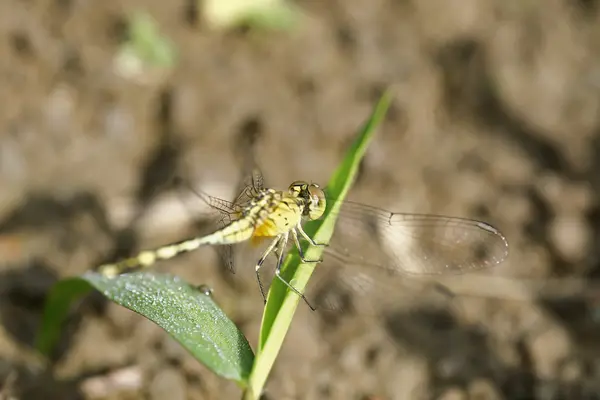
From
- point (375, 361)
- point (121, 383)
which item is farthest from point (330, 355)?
point (121, 383)

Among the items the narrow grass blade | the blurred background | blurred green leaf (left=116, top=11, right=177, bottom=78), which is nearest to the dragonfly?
the narrow grass blade

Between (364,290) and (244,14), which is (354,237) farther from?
(244,14)

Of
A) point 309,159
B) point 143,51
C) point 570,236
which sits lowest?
point 570,236

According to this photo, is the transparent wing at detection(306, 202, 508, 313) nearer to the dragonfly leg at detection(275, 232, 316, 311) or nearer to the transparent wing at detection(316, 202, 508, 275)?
the transparent wing at detection(316, 202, 508, 275)

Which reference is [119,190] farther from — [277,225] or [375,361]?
[375,361]

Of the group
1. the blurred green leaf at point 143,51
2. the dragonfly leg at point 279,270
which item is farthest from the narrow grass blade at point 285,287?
the blurred green leaf at point 143,51

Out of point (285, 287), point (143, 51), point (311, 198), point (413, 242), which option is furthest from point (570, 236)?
point (143, 51)
